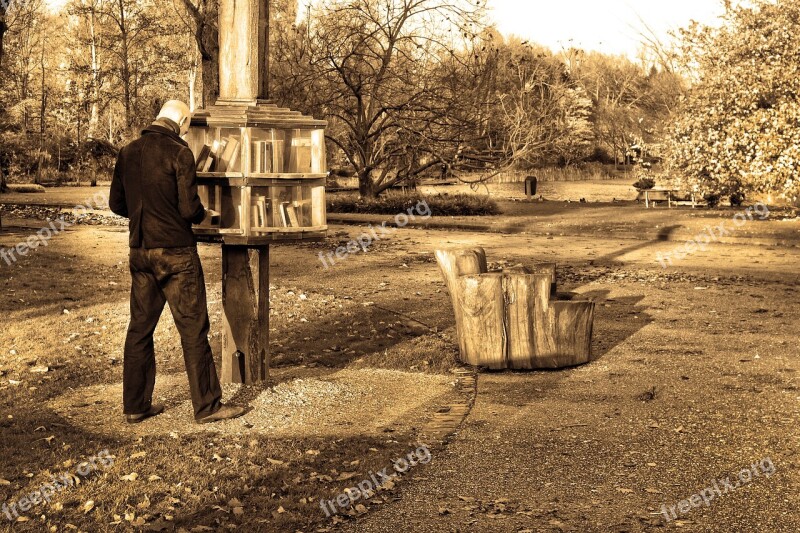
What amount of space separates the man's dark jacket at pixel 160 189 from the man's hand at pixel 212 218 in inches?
10.7

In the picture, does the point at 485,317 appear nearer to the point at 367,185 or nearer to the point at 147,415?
the point at 147,415

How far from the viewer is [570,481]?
5562mm

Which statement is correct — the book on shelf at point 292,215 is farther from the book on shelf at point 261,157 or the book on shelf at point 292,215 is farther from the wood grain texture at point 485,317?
the wood grain texture at point 485,317

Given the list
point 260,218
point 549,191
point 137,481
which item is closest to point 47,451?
point 137,481

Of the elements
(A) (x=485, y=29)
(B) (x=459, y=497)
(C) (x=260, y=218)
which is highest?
(A) (x=485, y=29)

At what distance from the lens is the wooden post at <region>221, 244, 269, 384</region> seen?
24.5 feet

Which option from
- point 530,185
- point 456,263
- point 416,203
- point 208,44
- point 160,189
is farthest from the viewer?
point 530,185

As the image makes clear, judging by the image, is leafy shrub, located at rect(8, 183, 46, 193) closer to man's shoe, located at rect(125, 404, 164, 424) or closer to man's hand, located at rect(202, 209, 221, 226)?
man's hand, located at rect(202, 209, 221, 226)

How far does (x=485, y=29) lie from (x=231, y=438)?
20745 millimetres

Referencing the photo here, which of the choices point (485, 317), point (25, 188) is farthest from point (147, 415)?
point (25, 188)

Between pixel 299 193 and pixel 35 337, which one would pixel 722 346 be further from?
pixel 35 337

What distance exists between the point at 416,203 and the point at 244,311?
68.8 feet

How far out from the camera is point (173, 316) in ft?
21.4

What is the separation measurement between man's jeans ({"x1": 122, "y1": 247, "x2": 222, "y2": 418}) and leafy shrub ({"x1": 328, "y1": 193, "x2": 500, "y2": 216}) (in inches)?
836
